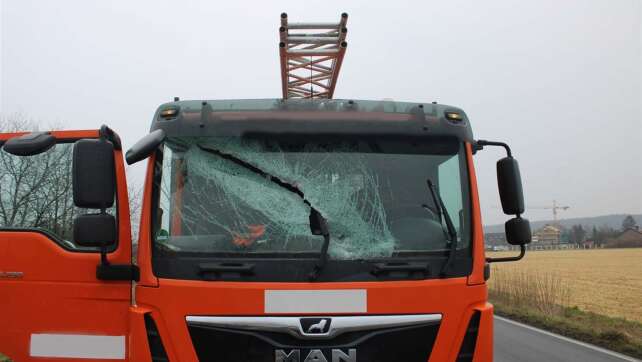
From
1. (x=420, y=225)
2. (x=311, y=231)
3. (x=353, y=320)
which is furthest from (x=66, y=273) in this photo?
(x=420, y=225)

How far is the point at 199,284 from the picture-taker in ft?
9.18

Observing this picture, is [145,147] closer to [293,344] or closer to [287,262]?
[287,262]

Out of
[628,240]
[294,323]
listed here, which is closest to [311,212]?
[294,323]

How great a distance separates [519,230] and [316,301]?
4.27 ft

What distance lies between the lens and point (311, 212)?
9.74 ft

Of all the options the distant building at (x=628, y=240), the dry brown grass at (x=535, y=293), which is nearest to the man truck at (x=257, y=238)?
the dry brown grass at (x=535, y=293)

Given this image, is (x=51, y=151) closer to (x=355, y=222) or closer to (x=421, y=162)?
(x=355, y=222)

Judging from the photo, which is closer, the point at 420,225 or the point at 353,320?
the point at 353,320

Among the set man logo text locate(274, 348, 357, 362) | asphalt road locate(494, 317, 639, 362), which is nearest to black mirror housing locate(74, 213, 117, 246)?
man logo text locate(274, 348, 357, 362)

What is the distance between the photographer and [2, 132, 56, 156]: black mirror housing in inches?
117

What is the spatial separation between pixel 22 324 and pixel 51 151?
0.94 m

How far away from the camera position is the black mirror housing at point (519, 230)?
331cm

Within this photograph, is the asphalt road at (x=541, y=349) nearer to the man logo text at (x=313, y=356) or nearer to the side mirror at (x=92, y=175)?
the man logo text at (x=313, y=356)

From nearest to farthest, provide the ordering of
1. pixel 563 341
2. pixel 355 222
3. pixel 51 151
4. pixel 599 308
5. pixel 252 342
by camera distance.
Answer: pixel 252 342 < pixel 355 222 < pixel 51 151 < pixel 563 341 < pixel 599 308
